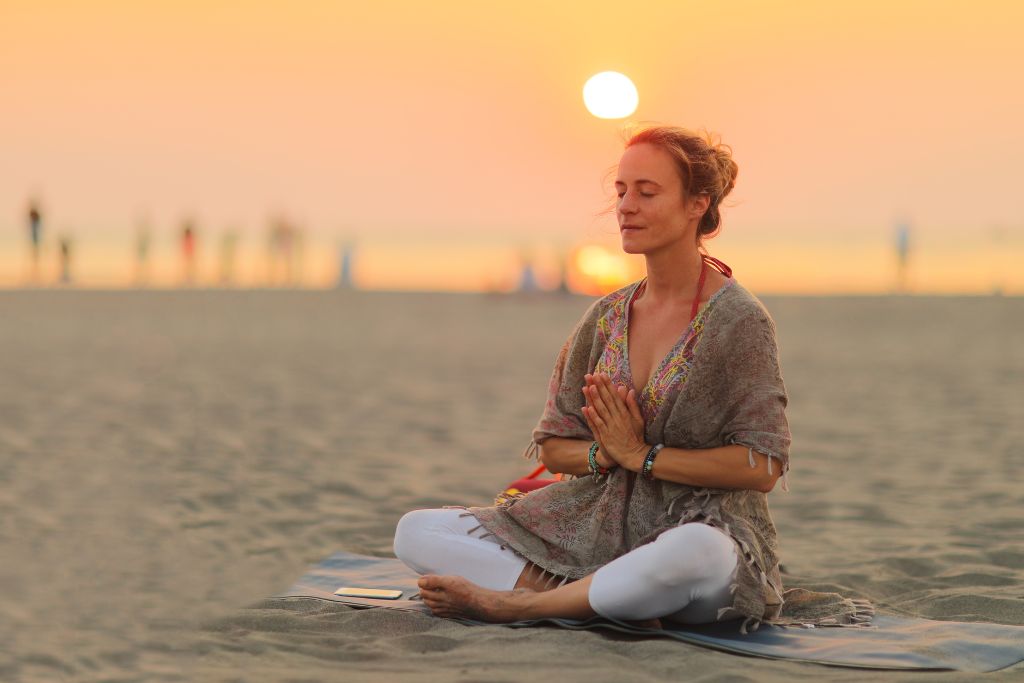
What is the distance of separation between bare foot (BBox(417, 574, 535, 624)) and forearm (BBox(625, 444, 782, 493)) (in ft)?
2.12

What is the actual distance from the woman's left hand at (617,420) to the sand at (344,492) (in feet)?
1.97

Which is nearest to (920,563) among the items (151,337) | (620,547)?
(620,547)

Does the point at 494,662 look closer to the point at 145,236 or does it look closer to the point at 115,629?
the point at 115,629

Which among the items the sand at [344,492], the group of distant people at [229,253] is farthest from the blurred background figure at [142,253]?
the sand at [344,492]

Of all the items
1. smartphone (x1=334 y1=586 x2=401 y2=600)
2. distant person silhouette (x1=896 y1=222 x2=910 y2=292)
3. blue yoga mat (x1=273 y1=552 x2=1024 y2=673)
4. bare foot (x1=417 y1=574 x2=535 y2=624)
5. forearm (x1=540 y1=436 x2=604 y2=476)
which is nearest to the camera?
blue yoga mat (x1=273 y1=552 x2=1024 y2=673)

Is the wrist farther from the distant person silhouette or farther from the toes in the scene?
the distant person silhouette

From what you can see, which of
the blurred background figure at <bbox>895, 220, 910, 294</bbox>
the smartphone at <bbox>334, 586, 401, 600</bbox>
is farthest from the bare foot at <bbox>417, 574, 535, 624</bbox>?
the blurred background figure at <bbox>895, 220, 910, 294</bbox>

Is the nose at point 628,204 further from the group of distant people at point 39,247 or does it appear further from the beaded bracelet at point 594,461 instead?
the group of distant people at point 39,247

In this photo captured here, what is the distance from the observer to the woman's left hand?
4.48 m

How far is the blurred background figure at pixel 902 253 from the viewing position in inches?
1480

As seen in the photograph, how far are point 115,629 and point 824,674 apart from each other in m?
2.45

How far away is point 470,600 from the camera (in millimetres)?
4590

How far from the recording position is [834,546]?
6.56 m

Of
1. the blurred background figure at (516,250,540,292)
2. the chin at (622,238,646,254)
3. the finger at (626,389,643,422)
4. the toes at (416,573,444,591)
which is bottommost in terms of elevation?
the toes at (416,573,444,591)
